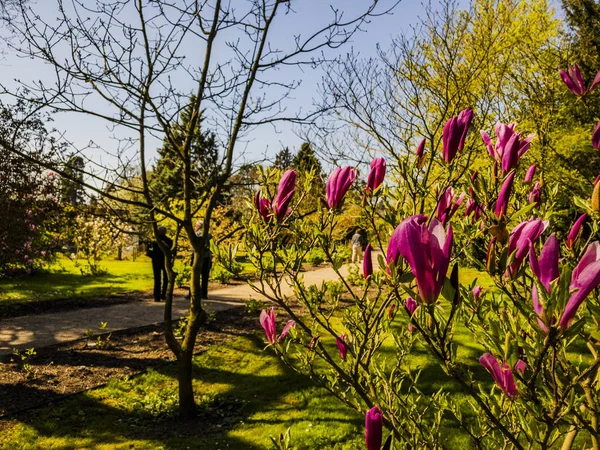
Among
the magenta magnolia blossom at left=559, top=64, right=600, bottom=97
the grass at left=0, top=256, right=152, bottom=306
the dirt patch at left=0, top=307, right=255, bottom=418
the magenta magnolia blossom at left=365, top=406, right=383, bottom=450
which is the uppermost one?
the magenta magnolia blossom at left=559, top=64, right=600, bottom=97

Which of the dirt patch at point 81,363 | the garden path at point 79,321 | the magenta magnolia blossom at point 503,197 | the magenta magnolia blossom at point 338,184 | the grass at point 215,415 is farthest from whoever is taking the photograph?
the garden path at point 79,321

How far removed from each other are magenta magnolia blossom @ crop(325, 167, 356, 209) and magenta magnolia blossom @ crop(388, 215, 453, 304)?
2.04 feet

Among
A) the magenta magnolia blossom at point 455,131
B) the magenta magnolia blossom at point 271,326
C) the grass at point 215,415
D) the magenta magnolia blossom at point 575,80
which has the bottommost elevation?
the grass at point 215,415

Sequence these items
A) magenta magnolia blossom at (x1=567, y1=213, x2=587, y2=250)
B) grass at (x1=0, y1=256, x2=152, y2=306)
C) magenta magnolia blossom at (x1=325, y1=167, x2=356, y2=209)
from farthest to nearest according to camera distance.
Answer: grass at (x1=0, y1=256, x2=152, y2=306) < magenta magnolia blossom at (x1=325, y1=167, x2=356, y2=209) < magenta magnolia blossom at (x1=567, y1=213, x2=587, y2=250)

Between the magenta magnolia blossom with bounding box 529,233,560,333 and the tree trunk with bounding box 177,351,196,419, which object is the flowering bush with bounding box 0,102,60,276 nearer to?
the tree trunk with bounding box 177,351,196,419

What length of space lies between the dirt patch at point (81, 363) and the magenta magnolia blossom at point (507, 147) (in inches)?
176

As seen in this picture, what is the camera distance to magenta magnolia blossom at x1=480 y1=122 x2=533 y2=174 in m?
1.16

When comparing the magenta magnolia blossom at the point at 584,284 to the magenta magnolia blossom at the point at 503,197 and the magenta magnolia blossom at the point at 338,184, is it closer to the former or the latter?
the magenta magnolia blossom at the point at 503,197

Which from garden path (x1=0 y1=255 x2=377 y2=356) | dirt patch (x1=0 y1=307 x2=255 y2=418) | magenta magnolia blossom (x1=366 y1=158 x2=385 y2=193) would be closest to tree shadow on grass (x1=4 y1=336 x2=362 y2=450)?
dirt patch (x1=0 y1=307 x2=255 y2=418)

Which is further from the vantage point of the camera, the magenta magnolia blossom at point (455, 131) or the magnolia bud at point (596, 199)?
the magenta magnolia blossom at point (455, 131)

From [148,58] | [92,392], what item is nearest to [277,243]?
[148,58]

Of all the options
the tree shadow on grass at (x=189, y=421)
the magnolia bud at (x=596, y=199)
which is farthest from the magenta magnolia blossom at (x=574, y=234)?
the tree shadow on grass at (x=189, y=421)

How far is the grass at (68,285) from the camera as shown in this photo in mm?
9406

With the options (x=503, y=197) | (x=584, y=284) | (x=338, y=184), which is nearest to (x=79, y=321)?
(x=338, y=184)
